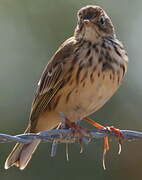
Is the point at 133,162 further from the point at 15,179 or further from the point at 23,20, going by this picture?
the point at 23,20

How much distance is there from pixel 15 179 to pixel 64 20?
3573mm

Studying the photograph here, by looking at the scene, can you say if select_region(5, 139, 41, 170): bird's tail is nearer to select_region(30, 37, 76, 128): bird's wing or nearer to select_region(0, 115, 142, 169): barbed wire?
select_region(30, 37, 76, 128): bird's wing

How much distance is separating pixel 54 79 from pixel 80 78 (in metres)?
0.45

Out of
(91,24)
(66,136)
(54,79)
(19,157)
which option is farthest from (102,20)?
(66,136)

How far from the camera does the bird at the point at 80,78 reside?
39.0 feet

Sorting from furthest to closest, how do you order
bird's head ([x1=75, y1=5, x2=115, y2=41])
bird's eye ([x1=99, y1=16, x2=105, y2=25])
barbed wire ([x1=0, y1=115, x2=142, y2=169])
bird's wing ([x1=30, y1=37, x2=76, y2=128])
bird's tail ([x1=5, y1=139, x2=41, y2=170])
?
bird's eye ([x1=99, y1=16, x2=105, y2=25])
bird's head ([x1=75, y1=5, x2=115, y2=41])
bird's wing ([x1=30, y1=37, x2=76, y2=128])
bird's tail ([x1=5, y1=139, x2=41, y2=170])
barbed wire ([x1=0, y1=115, x2=142, y2=169])

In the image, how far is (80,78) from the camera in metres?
11.9

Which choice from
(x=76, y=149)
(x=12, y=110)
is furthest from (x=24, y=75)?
(x=76, y=149)

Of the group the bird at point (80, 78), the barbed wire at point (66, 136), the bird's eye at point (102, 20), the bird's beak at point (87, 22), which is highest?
the bird's eye at point (102, 20)

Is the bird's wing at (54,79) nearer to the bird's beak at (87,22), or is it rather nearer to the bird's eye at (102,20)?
the bird's beak at (87,22)

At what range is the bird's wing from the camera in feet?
39.9

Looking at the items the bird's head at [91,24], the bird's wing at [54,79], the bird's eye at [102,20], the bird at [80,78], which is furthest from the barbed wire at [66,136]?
the bird's eye at [102,20]

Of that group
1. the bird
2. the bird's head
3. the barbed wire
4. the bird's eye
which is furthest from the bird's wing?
the barbed wire

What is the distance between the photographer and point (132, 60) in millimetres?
17500
